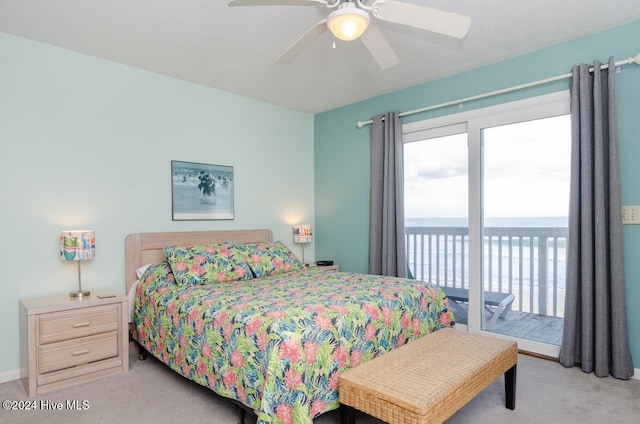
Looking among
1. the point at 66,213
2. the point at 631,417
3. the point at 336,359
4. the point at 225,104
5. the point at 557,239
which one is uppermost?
Result: the point at 225,104

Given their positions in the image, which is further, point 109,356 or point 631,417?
point 109,356

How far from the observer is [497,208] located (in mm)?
3486

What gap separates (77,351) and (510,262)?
3.50 meters

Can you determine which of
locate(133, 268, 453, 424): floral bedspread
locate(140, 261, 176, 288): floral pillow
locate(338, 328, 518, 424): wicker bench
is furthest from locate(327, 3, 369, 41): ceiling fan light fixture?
locate(140, 261, 176, 288): floral pillow

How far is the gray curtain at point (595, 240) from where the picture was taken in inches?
107

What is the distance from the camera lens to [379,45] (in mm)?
2291

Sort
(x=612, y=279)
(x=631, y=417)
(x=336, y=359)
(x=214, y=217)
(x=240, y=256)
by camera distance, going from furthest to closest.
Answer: (x=214, y=217), (x=240, y=256), (x=612, y=279), (x=631, y=417), (x=336, y=359)

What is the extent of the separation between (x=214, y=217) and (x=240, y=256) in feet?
2.41

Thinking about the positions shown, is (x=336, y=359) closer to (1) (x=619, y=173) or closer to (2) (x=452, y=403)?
(2) (x=452, y=403)

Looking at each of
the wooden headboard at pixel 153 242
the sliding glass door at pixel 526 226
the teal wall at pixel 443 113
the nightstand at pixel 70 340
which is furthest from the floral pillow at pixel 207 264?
the sliding glass door at pixel 526 226

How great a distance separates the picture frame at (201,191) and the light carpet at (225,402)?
4.99 feet

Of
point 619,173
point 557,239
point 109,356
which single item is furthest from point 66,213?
point 619,173

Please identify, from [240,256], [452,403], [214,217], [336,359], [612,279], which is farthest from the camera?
[214,217]

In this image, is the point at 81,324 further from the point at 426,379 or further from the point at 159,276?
the point at 426,379
